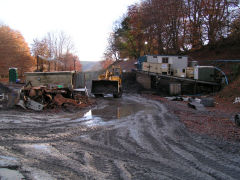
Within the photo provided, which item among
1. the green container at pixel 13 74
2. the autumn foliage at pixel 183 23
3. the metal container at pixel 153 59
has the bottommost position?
the green container at pixel 13 74

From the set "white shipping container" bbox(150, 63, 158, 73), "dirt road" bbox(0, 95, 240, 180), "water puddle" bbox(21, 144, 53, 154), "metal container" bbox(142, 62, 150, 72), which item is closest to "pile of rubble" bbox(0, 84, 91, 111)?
"dirt road" bbox(0, 95, 240, 180)

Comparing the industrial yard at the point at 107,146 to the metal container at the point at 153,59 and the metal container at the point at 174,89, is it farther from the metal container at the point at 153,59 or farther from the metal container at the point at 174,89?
the metal container at the point at 153,59

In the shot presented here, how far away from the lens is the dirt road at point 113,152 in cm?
442

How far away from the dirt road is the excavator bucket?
12331 millimetres

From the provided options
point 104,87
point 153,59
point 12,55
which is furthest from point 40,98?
point 12,55

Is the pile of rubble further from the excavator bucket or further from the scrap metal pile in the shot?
the excavator bucket

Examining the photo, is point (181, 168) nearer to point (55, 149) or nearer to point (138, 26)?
point (55, 149)

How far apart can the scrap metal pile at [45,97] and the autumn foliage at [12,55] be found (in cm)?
2902

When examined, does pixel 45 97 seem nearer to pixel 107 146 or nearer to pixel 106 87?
pixel 107 146

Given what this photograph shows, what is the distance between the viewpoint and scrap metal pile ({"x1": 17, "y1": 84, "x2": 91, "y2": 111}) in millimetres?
11781

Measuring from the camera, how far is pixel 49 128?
8.13 meters

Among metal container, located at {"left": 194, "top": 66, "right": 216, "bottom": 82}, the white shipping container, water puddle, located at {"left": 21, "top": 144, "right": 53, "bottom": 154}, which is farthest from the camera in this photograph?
the white shipping container

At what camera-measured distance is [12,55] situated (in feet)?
137

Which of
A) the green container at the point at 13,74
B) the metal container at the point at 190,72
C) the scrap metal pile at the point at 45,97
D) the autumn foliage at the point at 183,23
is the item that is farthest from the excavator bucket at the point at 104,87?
the autumn foliage at the point at 183,23
